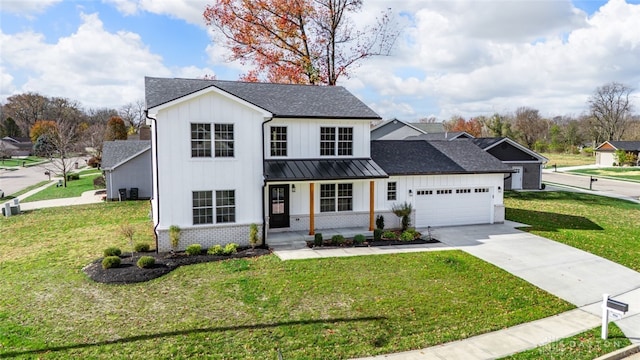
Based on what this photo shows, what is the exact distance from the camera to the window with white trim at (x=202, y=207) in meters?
15.4

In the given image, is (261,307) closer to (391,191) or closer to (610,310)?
(610,310)

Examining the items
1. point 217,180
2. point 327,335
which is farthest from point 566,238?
point 217,180

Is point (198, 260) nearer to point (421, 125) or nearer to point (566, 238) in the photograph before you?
point (566, 238)

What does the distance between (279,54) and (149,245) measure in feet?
64.8

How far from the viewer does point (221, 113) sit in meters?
15.4

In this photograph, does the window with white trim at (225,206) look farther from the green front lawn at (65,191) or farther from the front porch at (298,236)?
the green front lawn at (65,191)

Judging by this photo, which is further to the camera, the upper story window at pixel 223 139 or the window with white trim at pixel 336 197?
the window with white trim at pixel 336 197

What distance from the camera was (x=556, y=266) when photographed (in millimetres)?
14172

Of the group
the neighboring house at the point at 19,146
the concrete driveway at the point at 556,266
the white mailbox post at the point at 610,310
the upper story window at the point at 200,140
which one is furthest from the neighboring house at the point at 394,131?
the neighboring house at the point at 19,146

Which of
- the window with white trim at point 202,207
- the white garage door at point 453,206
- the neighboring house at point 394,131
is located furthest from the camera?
the neighboring house at point 394,131

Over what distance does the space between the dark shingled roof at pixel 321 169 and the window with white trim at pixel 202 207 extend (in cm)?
236

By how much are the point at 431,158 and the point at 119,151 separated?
2223 centimetres

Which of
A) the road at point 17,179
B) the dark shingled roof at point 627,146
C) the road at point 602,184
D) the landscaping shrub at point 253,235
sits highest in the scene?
the dark shingled roof at point 627,146

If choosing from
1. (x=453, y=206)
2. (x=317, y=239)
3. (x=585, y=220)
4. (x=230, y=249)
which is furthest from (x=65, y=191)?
(x=585, y=220)
